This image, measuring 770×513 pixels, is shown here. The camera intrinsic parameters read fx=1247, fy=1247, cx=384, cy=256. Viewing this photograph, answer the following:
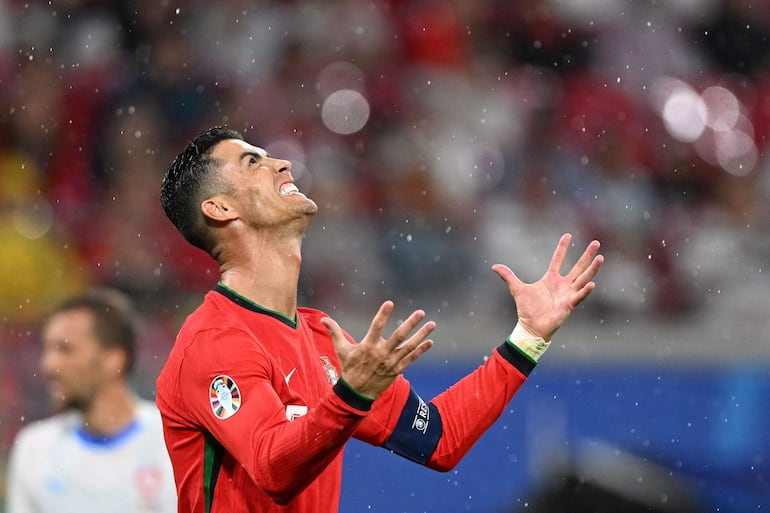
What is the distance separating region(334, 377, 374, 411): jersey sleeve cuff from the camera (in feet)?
9.30

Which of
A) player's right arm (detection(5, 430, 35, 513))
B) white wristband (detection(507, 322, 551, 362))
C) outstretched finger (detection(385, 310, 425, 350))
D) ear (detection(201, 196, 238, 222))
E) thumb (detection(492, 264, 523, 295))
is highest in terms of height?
thumb (detection(492, 264, 523, 295))

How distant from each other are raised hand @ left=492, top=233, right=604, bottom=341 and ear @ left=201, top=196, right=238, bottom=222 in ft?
2.63

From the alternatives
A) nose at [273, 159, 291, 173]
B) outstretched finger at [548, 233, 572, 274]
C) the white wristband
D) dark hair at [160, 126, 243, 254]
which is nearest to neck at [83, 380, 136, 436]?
dark hair at [160, 126, 243, 254]

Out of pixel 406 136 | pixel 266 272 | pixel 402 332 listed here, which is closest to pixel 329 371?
pixel 266 272

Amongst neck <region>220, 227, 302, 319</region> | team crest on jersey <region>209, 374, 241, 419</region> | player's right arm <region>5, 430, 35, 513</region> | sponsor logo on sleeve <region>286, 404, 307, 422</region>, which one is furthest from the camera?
player's right arm <region>5, 430, 35, 513</region>

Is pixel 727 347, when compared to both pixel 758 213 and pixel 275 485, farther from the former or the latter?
pixel 275 485

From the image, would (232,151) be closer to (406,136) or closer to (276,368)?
(276,368)

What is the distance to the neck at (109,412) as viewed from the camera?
17.0 feet

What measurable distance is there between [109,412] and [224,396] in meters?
2.29

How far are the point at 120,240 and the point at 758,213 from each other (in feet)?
13.8

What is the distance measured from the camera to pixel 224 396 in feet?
9.99

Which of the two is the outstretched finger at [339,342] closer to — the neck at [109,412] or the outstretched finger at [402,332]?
the outstretched finger at [402,332]

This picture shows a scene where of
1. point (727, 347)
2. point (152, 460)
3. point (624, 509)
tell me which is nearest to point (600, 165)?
point (727, 347)

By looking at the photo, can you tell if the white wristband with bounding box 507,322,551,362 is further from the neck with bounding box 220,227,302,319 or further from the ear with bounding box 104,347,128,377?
the ear with bounding box 104,347,128,377
